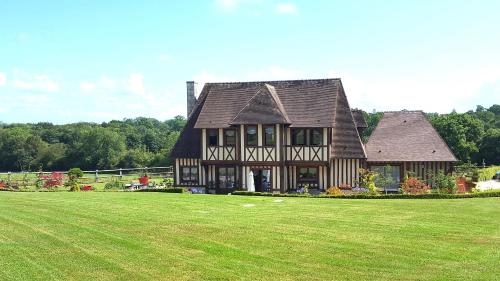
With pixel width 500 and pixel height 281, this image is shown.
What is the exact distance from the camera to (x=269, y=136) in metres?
26.1

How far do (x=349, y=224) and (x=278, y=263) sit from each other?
391cm

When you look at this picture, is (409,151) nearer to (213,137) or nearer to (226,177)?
(226,177)

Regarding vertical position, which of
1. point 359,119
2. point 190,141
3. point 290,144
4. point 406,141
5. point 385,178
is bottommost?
point 385,178

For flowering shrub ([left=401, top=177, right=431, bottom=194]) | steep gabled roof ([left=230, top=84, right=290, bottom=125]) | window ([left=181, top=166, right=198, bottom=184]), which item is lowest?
flowering shrub ([left=401, top=177, right=431, bottom=194])

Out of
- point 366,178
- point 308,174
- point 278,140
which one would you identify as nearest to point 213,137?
point 278,140

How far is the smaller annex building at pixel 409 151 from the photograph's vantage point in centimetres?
2652

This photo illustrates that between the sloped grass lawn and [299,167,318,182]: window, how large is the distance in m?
11.1

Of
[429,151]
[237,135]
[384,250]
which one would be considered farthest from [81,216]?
[429,151]

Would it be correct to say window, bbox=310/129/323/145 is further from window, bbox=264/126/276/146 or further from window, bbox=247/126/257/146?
window, bbox=247/126/257/146

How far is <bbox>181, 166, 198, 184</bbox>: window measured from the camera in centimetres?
2862

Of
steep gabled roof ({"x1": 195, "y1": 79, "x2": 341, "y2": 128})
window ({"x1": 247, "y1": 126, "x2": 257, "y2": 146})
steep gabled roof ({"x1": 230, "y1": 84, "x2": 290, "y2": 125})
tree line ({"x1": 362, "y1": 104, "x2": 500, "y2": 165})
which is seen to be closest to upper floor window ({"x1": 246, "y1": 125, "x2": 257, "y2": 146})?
window ({"x1": 247, "y1": 126, "x2": 257, "y2": 146})

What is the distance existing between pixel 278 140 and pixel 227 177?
374cm

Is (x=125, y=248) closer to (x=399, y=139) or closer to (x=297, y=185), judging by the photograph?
(x=297, y=185)

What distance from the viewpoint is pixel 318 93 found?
89.8ft
